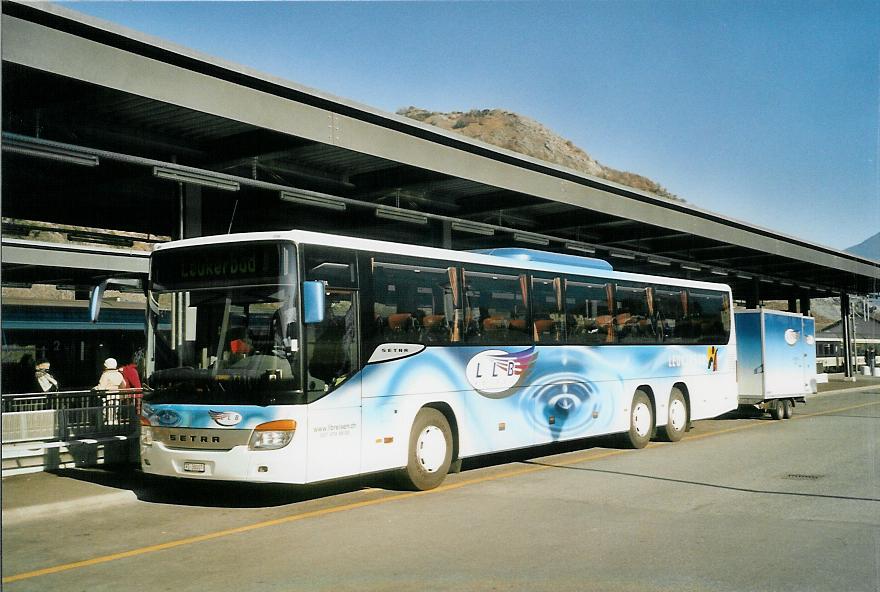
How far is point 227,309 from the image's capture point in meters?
9.84

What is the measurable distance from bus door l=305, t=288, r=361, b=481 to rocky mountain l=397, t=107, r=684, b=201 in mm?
143775

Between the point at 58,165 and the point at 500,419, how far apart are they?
9.21 m

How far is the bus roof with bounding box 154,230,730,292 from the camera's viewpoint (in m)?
9.90

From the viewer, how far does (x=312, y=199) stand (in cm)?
1549

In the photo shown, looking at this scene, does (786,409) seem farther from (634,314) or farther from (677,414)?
(634,314)

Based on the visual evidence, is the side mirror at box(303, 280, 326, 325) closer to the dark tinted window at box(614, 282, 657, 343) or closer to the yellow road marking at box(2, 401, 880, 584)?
the yellow road marking at box(2, 401, 880, 584)

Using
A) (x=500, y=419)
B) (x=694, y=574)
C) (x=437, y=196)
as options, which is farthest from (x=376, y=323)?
(x=437, y=196)

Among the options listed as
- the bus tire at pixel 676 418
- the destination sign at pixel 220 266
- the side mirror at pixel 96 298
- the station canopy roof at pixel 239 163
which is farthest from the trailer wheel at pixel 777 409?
the side mirror at pixel 96 298

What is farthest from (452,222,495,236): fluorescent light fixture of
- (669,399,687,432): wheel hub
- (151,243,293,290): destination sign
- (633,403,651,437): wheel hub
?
(151,243,293,290): destination sign

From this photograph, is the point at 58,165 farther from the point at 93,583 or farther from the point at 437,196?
the point at 93,583

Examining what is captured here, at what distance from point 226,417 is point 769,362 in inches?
659

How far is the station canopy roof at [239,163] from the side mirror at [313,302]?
2.03m

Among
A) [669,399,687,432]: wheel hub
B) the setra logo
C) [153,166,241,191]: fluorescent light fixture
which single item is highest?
[153,166,241,191]: fluorescent light fixture

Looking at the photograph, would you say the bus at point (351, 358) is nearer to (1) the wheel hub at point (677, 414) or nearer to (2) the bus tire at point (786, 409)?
(1) the wheel hub at point (677, 414)
